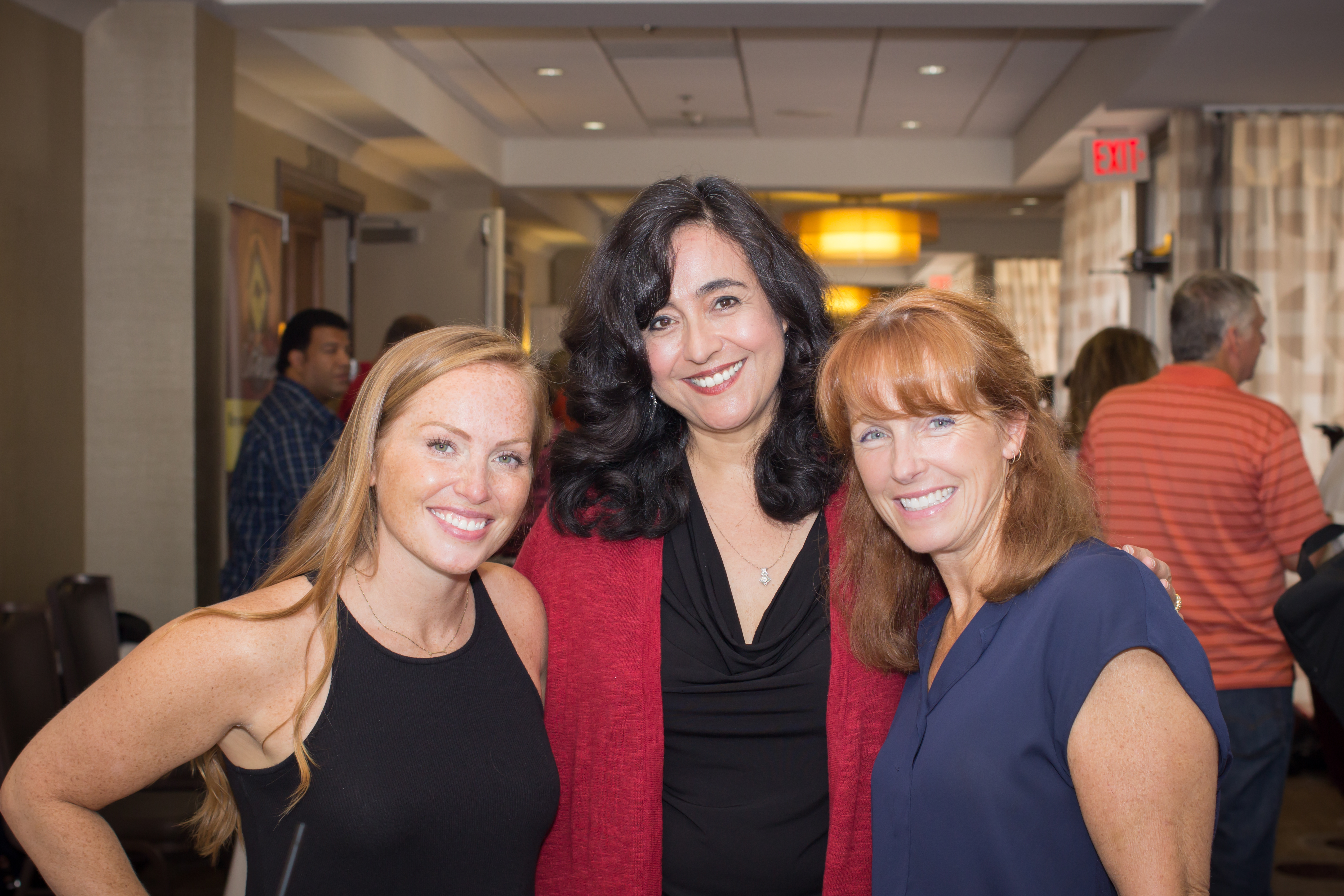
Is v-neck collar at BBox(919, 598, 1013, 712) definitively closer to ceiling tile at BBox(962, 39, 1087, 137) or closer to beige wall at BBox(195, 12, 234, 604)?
beige wall at BBox(195, 12, 234, 604)

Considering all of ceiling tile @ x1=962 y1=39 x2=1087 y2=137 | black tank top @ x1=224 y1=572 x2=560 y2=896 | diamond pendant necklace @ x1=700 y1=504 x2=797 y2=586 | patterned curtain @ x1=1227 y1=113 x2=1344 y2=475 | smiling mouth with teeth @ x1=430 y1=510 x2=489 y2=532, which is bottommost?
Answer: black tank top @ x1=224 y1=572 x2=560 y2=896

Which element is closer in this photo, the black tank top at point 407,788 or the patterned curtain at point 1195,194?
the black tank top at point 407,788

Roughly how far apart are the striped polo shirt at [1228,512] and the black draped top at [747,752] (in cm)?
172

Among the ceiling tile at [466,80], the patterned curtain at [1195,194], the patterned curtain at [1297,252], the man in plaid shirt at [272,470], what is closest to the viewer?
the man in plaid shirt at [272,470]

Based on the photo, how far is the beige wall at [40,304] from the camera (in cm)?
405

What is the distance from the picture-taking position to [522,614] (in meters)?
1.60

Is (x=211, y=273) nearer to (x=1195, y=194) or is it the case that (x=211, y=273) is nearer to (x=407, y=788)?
(x=407, y=788)

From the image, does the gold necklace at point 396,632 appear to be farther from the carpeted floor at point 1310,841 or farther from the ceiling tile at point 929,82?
the ceiling tile at point 929,82

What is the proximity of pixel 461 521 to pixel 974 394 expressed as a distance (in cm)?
65

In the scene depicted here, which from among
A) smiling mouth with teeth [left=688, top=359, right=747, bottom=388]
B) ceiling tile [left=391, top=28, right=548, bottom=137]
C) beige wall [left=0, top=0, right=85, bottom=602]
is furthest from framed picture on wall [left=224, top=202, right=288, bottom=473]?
smiling mouth with teeth [left=688, top=359, right=747, bottom=388]

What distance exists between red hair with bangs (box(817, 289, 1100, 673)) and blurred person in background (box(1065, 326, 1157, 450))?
2629 mm

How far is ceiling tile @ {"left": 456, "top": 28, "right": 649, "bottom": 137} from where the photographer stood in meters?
5.96

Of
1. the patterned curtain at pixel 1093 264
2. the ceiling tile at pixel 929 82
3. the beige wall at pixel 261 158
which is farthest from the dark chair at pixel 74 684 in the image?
the patterned curtain at pixel 1093 264

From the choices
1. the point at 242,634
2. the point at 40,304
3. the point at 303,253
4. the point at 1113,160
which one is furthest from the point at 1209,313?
the point at 303,253
